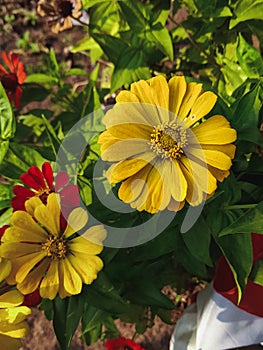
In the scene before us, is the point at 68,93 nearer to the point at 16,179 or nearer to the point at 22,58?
the point at 16,179

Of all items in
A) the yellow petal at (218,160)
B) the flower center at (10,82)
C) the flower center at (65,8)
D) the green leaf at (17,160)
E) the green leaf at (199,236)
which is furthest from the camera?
the flower center at (65,8)

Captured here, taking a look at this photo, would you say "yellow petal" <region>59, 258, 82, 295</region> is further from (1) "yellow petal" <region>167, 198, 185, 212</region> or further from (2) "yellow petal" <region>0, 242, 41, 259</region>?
(1) "yellow petal" <region>167, 198, 185, 212</region>

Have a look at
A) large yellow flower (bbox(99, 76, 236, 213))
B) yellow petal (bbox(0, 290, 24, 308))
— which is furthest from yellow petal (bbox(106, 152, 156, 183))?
yellow petal (bbox(0, 290, 24, 308))

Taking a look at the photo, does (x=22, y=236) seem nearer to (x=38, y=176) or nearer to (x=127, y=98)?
(x=38, y=176)

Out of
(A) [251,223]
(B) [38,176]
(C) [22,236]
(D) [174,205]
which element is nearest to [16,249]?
(C) [22,236]

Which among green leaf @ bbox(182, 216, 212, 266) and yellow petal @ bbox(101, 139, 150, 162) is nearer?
yellow petal @ bbox(101, 139, 150, 162)

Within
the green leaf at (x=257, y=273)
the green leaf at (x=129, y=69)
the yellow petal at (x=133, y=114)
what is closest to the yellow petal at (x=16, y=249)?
the yellow petal at (x=133, y=114)

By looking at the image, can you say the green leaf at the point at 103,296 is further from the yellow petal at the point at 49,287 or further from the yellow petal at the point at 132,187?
the yellow petal at the point at 132,187
